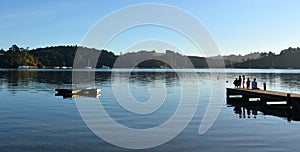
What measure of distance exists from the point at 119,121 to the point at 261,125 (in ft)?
39.7

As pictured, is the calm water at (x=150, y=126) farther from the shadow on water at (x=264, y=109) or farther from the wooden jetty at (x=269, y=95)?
the wooden jetty at (x=269, y=95)

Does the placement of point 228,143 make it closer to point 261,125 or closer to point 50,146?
point 261,125

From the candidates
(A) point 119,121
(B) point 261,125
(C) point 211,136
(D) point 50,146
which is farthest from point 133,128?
(B) point 261,125

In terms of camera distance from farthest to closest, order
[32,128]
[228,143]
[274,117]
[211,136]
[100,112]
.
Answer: [100,112] < [274,117] < [32,128] < [211,136] < [228,143]

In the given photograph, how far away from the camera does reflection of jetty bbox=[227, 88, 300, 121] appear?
3555cm

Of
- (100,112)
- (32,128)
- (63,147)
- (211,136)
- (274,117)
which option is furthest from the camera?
(100,112)

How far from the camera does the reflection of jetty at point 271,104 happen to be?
117ft

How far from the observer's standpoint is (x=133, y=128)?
28.0 m

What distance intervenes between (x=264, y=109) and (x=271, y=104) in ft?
10.7

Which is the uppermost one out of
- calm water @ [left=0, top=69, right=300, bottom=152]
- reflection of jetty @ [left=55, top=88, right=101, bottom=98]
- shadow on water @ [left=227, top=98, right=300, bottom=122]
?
reflection of jetty @ [left=55, top=88, right=101, bottom=98]

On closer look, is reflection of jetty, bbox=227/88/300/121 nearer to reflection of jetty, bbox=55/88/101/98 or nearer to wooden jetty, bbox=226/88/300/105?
wooden jetty, bbox=226/88/300/105

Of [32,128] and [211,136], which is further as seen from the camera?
[32,128]

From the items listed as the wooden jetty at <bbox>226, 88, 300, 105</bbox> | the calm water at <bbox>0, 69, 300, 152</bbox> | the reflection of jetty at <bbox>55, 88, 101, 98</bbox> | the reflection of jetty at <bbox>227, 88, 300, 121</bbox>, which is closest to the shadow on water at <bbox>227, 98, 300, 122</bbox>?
the reflection of jetty at <bbox>227, 88, 300, 121</bbox>

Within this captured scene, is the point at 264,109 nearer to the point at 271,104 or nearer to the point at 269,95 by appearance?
the point at 269,95
